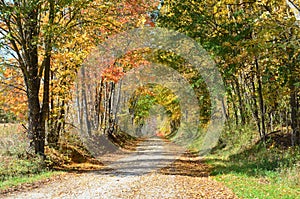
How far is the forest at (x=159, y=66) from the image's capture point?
38.7 feet

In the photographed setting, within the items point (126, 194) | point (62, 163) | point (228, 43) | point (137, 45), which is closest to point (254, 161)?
point (228, 43)

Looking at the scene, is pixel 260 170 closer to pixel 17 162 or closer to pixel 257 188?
pixel 257 188

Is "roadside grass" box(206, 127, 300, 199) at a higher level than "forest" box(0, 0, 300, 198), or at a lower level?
lower

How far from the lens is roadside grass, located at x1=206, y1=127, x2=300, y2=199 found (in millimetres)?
9109

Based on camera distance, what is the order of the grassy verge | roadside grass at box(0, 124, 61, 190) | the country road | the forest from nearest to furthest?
the country road
the grassy verge
roadside grass at box(0, 124, 61, 190)
the forest

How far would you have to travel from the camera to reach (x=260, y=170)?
1227 cm

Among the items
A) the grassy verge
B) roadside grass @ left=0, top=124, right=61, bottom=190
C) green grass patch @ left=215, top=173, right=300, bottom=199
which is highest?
roadside grass @ left=0, top=124, right=61, bottom=190

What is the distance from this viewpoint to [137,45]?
23.8 m

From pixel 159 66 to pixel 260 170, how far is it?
16013 mm

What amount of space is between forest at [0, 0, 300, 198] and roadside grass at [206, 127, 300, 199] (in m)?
0.06

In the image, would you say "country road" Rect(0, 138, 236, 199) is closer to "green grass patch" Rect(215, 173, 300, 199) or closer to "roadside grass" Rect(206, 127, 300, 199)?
"green grass patch" Rect(215, 173, 300, 199)

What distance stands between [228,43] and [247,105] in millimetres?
6761

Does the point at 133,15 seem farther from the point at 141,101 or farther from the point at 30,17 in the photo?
the point at 141,101

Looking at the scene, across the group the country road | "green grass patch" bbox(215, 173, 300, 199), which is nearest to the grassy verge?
the country road
